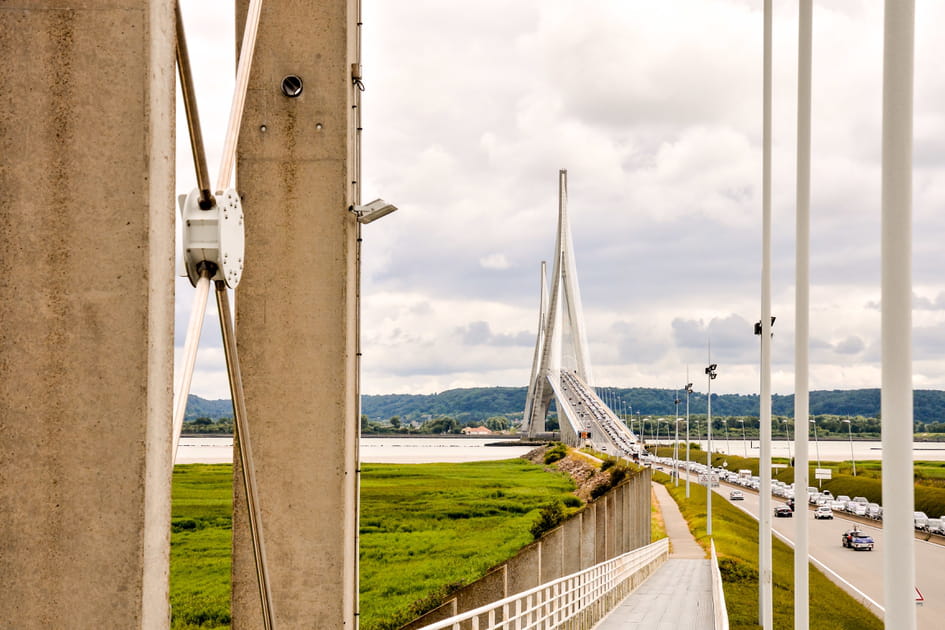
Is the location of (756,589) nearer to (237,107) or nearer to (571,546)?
(571,546)

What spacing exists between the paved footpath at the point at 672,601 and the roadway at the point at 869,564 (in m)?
3.99

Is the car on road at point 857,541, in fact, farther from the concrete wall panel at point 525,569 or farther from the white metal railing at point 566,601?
the concrete wall panel at point 525,569

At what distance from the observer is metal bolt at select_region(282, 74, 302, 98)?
691 centimetres

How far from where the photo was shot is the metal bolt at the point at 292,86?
22.7 feet

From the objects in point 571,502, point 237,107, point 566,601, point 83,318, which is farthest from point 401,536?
point 83,318

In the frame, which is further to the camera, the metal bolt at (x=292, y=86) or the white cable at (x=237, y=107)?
the metal bolt at (x=292, y=86)

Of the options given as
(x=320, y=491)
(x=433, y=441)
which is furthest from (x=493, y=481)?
(x=433, y=441)

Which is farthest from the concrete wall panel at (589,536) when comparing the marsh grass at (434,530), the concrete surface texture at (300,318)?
the concrete surface texture at (300,318)

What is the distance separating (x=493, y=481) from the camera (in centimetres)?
6122

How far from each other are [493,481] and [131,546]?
58463 mm

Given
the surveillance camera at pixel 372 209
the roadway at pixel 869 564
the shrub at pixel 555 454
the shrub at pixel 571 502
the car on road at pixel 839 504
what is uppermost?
the surveillance camera at pixel 372 209

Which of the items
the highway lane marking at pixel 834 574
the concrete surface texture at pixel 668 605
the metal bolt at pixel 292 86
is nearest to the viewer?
the metal bolt at pixel 292 86

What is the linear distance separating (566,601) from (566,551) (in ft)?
12.9

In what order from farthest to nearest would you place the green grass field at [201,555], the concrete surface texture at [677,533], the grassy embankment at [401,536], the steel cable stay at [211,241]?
1. the concrete surface texture at [677,533]
2. the grassy embankment at [401,536]
3. the green grass field at [201,555]
4. the steel cable stay at [211,241]
